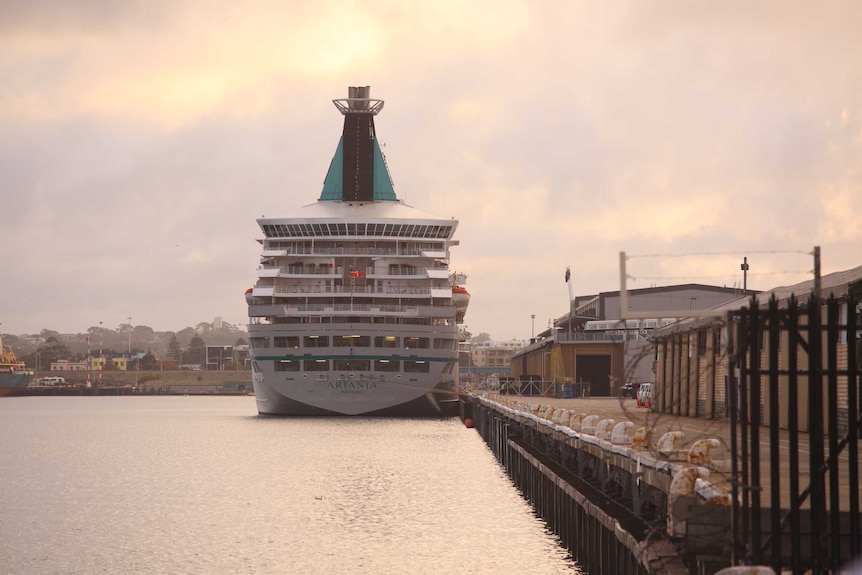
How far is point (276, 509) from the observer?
136 feet

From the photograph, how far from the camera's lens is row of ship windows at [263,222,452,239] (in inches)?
3445

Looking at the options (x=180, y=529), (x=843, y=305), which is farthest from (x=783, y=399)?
(x=180, y=529)

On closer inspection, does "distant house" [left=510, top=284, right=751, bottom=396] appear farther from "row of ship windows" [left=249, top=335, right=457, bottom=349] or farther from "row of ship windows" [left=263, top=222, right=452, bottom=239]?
"row of ship windows" [left=263, top=222, right=452, bottom=239]

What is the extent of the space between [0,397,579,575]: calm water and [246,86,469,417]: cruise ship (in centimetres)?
498

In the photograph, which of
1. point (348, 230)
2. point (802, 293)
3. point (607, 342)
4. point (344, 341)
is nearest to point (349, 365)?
point (344, 341)

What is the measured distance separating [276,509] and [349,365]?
3901 cm

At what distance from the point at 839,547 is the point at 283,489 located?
115 ft

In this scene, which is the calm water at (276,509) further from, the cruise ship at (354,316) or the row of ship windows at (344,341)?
the row of ship windows at (344,341)

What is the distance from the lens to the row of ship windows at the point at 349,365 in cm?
8044

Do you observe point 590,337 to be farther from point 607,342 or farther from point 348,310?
point 348,310

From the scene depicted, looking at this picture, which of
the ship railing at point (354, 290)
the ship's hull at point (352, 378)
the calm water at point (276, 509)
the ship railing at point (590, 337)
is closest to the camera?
the calm water at point (276, 509)

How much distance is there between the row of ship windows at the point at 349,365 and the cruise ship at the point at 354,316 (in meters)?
0.07

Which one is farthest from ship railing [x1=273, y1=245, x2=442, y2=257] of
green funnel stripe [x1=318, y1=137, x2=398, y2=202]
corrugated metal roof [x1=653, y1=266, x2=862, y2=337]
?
corrugated metal roof [x1=653, y1=266, x2=862, y2=337]

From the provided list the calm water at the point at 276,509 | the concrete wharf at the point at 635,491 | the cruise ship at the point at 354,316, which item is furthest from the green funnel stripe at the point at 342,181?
the concrete wharf at the point at 635,491
